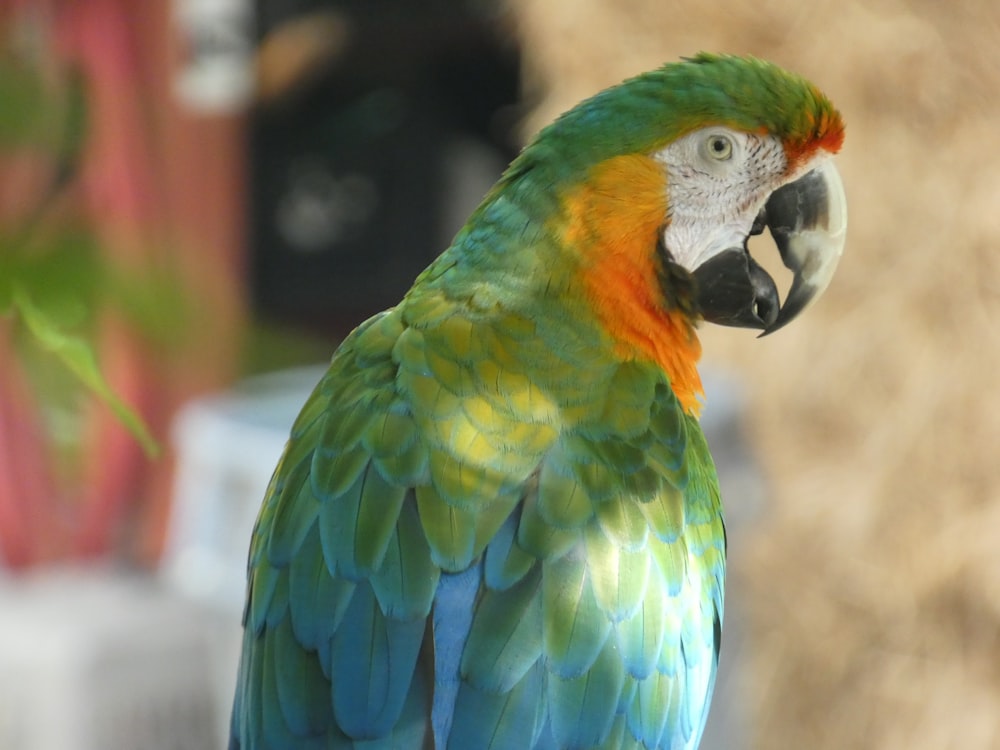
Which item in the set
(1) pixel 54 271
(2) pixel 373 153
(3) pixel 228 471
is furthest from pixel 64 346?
(2) pixel 373 153

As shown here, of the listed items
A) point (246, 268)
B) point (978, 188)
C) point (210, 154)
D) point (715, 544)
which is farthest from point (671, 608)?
point (246, 268)

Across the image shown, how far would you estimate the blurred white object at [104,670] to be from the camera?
1343 mm

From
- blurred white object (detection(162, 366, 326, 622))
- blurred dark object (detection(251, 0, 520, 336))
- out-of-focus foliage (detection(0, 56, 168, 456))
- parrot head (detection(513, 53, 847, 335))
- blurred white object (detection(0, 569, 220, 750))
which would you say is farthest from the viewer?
blurred dark object (detection(251, 0, 520, 336))

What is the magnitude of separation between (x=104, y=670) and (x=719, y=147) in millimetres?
1102

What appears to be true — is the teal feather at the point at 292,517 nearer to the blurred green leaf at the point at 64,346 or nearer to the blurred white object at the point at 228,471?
the blurred green leaf at the point at 64,346

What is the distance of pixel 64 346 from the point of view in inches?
14.0

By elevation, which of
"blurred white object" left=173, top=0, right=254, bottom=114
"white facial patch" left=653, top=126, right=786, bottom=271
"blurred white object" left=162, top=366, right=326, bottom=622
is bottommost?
"white facial patch" left=653, top=126, right=786, bottom=271

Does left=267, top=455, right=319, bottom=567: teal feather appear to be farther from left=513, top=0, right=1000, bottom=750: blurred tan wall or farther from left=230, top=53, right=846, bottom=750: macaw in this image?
left=513, top=0, right=1000, bottom=750: blurred tan wall

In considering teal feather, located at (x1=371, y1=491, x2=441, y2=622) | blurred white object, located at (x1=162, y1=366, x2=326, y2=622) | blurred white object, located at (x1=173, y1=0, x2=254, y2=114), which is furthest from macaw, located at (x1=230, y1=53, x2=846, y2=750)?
blurred white object, located at (x1=173, y1=0, x2=254, y2=114)

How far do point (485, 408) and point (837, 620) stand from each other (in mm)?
1020

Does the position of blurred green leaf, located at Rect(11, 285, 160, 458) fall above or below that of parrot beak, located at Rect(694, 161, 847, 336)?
below

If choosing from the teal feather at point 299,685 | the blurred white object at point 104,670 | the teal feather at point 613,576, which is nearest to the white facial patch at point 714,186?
the teal feather at point 613,576

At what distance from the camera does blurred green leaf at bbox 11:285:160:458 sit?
328 millimetres

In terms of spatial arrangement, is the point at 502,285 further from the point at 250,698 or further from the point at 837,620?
the point at 837,620
